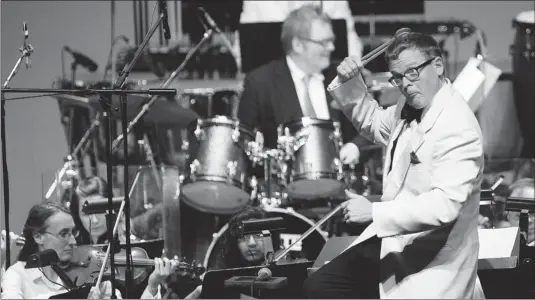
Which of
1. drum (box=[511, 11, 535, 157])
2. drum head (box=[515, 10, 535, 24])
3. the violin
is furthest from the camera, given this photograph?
drum (box=[511, 11, 535, 157])

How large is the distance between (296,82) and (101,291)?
2777 millimetres

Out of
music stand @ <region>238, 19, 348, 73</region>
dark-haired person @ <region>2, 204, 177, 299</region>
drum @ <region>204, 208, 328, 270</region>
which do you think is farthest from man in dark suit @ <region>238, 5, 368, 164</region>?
dark-haired person @ <region>2, 204, 177, 299</region>

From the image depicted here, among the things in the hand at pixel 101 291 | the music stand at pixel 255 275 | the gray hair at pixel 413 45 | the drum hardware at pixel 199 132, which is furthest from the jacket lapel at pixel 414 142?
the drum hardware at pixel 199 132

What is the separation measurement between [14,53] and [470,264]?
3053 millimetres

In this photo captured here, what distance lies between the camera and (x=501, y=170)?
673cm

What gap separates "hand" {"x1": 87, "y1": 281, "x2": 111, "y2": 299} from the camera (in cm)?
456

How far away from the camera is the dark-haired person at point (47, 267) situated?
4.86 metres

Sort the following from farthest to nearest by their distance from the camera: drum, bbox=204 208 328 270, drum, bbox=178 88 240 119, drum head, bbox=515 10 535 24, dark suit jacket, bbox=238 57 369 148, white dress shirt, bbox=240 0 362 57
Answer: white dress shirt, bbox=240 0 362 57
drum, bbox=178 88 240 119
drum head, bbox=515 10 535 24
dark suit jacket, bbox=238 57 369 148
drum, bbox=204 208 328 270

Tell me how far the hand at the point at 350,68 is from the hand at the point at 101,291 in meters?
1.66

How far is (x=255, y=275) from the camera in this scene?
172 inches

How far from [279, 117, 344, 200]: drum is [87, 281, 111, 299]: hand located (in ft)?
5.75

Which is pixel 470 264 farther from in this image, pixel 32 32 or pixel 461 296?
pixel 32 32

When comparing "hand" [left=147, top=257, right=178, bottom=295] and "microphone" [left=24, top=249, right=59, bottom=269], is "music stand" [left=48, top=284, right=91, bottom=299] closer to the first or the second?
"microphone" [left=24, top=249, right=59, bottom=269]

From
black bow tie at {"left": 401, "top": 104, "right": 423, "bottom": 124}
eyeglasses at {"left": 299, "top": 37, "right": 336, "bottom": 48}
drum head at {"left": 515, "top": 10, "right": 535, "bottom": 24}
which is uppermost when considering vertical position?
drum head at {"left": 515, "top": 10, "right": 535, "bottom": 24}
